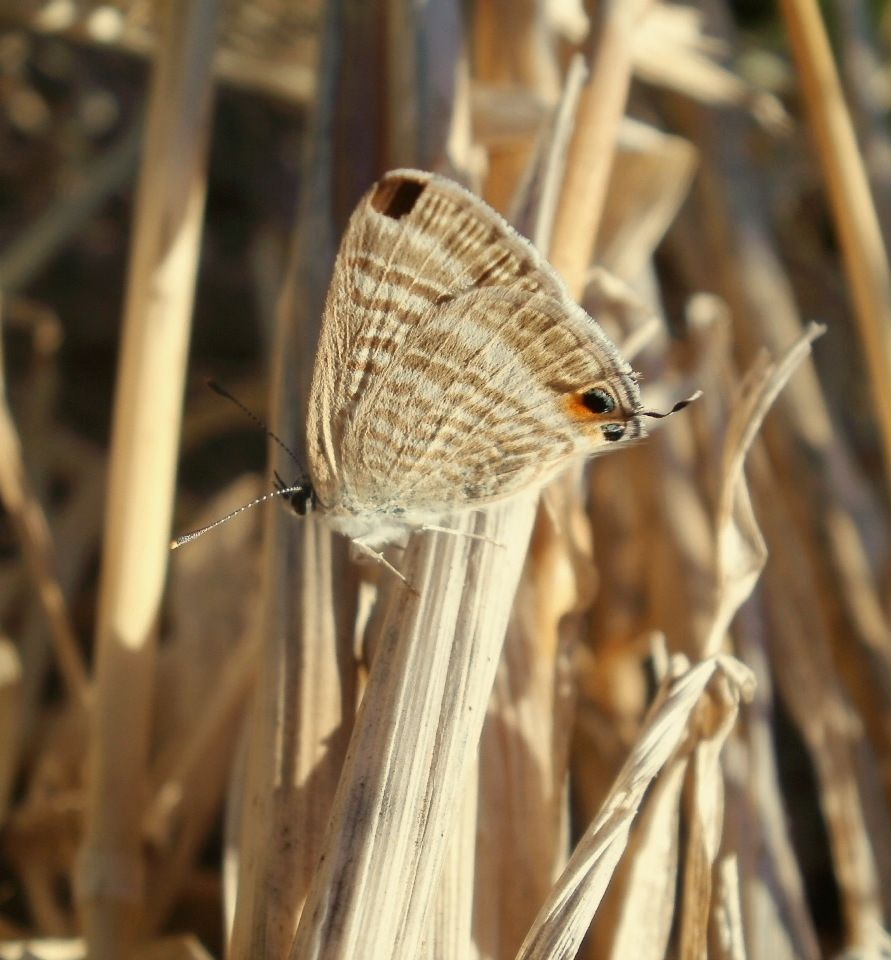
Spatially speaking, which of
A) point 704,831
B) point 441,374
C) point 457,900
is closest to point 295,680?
point 457,900

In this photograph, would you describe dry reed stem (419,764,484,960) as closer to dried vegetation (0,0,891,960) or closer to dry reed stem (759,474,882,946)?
dried vegetation (0,0,891,960)

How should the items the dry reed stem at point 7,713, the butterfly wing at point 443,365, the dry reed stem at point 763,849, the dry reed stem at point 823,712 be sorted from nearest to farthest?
the butterfly wing at point 443,365 < the dry reed stem at point 763,849 < the dry reed stem at point 823,712 < the dry reed stem at point 7,713

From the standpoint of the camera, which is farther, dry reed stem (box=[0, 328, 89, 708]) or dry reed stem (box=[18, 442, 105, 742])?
dry reed stem (box=[18, 442, 105, 742])

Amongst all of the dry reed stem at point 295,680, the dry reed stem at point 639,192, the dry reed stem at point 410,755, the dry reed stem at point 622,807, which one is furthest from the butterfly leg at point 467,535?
the dry reed stem at point 639,192

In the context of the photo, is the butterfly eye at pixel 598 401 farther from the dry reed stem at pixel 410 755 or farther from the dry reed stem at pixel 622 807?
the dry reed stem at pixel 622 807

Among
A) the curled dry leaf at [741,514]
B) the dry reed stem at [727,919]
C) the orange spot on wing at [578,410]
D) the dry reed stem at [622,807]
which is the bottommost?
the dry reed stem at [727,919]

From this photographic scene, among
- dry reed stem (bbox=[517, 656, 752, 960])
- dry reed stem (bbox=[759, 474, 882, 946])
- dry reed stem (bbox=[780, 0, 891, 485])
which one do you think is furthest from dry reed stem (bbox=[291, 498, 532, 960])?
dry reed stem (bbox=[780, 0, 891, 485])

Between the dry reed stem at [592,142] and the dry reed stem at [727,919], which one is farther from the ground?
the dry reed stem at [592,142]

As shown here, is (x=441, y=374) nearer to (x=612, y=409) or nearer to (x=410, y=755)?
(x=612, y=409)
